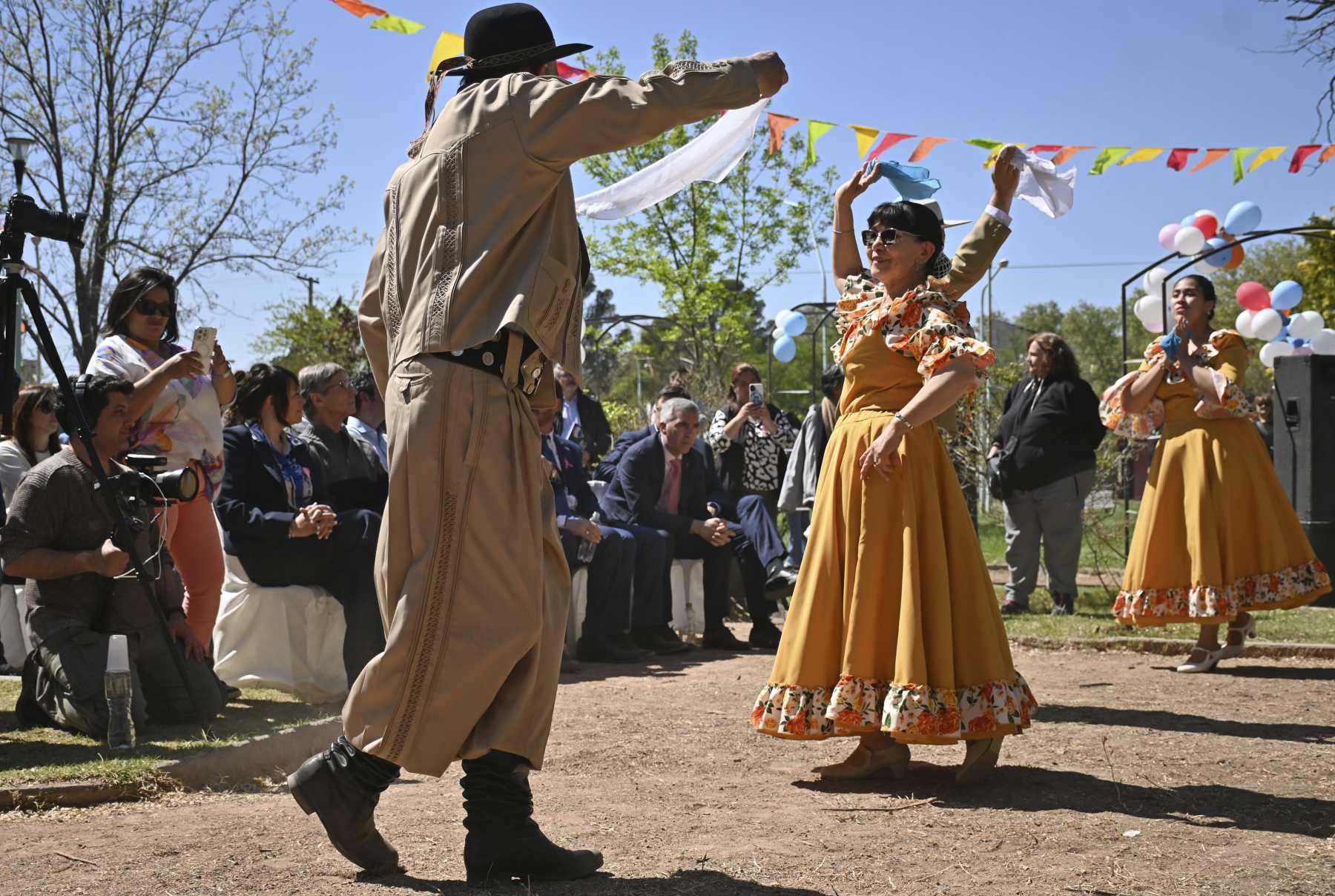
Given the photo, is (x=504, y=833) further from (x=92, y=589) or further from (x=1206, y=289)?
(x=1206, y=289)

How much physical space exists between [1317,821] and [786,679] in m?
1.74

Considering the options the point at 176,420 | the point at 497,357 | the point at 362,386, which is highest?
the point at 362,386

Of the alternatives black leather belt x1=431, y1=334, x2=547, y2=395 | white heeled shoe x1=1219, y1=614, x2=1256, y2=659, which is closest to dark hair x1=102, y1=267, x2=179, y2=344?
black leather belt x1=431, y1=334, x2=547, y2=395

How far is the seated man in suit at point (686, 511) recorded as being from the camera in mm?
9422

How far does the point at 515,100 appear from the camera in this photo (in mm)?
3338

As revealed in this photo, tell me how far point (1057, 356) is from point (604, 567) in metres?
4.50

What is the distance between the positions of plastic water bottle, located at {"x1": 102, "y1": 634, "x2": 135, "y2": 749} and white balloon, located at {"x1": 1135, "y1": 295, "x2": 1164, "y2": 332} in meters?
11.0

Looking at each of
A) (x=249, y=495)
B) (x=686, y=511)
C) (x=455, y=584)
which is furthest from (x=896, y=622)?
(x=686, y=511)

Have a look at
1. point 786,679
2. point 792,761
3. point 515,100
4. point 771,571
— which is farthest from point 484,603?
point 771,571

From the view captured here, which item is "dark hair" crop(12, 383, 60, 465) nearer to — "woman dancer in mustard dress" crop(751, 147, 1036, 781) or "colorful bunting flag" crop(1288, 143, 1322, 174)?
"woman dancer in mustard dress" crop(751, 147, 1036, 781)

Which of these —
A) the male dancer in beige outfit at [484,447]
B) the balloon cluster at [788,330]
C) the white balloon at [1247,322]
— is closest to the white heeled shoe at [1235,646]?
the male dancer in beige outfit at [484,447]

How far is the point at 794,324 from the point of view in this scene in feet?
62.6

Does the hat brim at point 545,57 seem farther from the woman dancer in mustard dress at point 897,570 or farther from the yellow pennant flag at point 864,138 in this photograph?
the yellow pennant flag at point 864,138

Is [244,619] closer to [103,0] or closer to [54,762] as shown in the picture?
[54,762]
